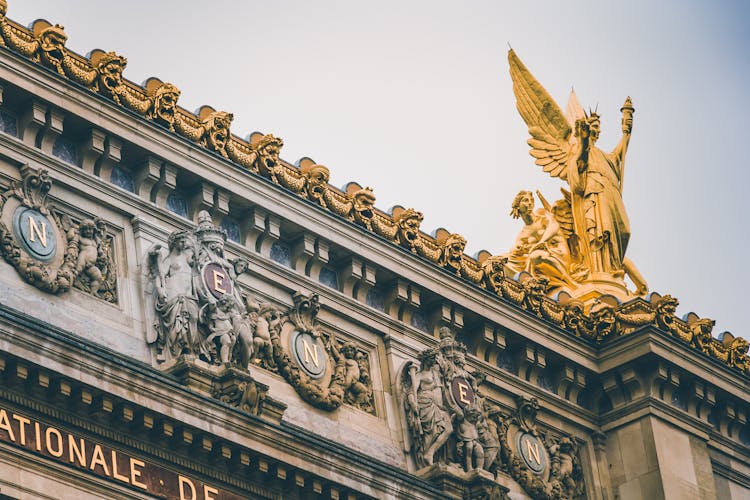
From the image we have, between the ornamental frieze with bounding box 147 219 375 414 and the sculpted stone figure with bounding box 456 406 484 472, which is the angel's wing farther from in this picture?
the ornamental frieze with bounding box 147 219 375 414

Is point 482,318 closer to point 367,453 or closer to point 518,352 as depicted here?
point 518,352

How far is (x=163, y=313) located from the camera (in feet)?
107

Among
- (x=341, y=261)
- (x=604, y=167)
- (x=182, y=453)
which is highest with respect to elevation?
(x=604, y=167)

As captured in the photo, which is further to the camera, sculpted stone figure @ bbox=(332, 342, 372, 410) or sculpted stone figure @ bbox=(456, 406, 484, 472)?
sculpted stone figure @ bbox=(456, 406, 484, 472)

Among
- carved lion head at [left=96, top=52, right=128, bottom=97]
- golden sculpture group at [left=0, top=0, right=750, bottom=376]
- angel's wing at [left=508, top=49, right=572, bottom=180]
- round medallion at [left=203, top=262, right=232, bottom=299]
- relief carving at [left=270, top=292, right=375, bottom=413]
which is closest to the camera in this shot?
round medallion at [left=203, top=262, right=232, bottom=299]

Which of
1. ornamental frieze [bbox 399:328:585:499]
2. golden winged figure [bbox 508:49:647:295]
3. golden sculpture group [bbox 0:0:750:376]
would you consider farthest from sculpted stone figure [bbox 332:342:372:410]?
golden winged figure [bbox 508:49:647:295]

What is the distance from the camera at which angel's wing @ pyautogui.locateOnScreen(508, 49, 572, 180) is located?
43.9m

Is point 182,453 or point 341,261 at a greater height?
point 341,261

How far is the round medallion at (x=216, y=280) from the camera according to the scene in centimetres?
3319

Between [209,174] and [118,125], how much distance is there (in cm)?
176

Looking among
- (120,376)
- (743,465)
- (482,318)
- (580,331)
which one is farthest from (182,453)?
(743,465)

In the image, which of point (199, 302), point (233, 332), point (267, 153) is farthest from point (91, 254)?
point (267, 153)

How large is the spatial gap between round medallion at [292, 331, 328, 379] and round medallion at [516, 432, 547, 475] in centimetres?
464

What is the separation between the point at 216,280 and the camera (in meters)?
33.3
